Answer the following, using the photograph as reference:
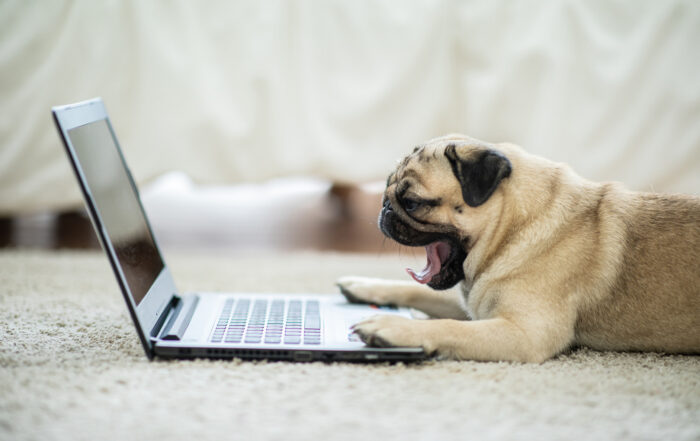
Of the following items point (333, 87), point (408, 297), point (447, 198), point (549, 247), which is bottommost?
point (408, 297)

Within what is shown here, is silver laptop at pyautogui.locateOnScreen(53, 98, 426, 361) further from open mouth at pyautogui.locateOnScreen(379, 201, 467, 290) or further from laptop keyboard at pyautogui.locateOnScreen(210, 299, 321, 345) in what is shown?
open mouth at pyautogui.locateOnScreen(379, 201, 467, 290)

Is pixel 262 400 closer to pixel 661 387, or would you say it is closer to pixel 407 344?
pixel 407 344

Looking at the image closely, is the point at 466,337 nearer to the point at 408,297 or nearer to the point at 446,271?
the point at 446,271

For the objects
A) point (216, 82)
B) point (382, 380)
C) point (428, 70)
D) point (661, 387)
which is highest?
point (216, 82)

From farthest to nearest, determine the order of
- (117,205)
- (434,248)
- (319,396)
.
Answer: (434,248), (117,205), (319,396)

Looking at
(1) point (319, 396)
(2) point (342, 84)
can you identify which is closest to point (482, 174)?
(1) point (319, 396)

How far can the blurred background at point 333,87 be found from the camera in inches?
101

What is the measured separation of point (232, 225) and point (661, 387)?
2311 millimetres

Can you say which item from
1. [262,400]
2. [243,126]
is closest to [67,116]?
[262,400]

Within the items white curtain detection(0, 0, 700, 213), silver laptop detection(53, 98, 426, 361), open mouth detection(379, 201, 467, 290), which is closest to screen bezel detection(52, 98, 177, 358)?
silver laptop detection(53, 98, 426, 361)

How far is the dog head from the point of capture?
1.39 metres

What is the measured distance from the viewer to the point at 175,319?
4.52 ft

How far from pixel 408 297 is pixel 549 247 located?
0.38 m

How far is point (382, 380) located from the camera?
3.70ft
